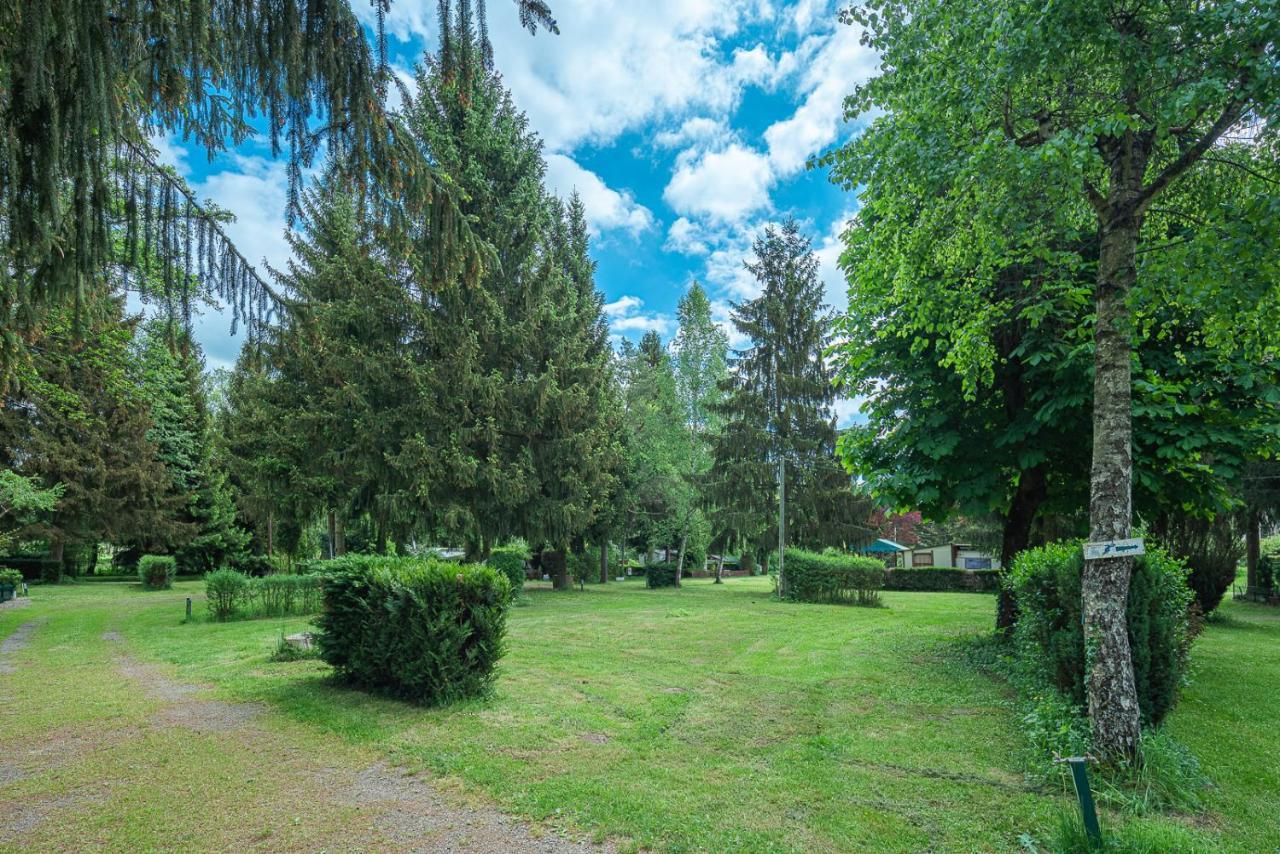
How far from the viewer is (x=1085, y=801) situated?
10.9 feet

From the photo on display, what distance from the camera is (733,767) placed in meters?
4.68

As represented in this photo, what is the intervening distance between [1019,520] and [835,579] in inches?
417

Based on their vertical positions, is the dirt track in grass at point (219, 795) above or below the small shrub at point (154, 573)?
above

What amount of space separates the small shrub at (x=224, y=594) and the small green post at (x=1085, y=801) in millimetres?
15607

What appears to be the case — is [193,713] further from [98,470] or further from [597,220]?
[98,470]

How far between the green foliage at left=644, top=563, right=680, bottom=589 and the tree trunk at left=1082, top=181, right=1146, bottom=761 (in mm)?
25518

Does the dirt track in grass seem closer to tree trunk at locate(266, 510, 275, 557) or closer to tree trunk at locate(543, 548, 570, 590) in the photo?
tree trunk at locate(543, 548, 570, 590)

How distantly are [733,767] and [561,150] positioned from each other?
6.15 meters

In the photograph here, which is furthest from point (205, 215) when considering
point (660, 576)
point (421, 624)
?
point (660, 576)

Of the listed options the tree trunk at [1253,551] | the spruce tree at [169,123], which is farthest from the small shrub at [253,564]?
the tree trunk at [1253,551]

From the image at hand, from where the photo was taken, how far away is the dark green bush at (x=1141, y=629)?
5066 millimetres

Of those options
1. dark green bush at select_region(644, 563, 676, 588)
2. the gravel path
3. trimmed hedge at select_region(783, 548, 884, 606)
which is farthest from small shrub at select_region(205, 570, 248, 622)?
dark green bush at select_region(644, 563, 676, 588)

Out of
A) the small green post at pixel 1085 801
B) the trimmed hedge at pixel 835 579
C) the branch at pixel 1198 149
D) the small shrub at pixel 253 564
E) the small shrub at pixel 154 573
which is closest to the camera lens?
the small green post at pixel 1085 801

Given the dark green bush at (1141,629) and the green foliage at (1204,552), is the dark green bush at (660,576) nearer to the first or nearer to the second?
the green foliage at (1204,552)
